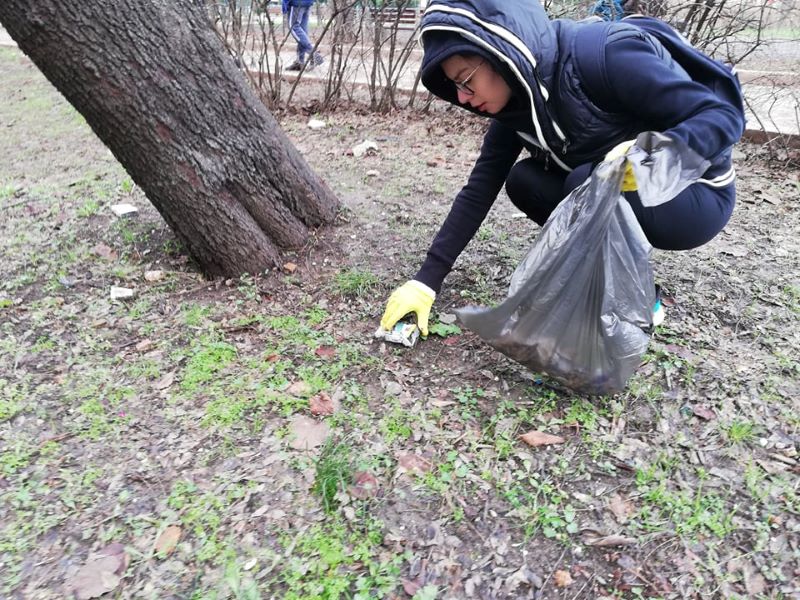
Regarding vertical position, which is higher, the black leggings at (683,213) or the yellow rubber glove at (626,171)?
the yellow rubber glove at (626,171)

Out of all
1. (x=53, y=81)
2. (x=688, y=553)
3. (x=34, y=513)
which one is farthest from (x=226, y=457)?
(x=53, y=81)

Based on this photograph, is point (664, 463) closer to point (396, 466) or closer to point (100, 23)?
point (396, 466)

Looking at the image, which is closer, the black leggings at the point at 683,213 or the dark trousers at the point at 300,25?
the black leggings at the point at 683,213

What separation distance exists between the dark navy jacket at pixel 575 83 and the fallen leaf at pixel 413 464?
1.07m

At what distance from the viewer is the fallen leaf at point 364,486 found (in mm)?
1580

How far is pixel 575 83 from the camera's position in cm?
165

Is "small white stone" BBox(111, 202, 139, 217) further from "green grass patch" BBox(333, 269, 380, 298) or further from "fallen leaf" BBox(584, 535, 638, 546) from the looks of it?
"fallen leaf" BBox(584, 535, 638, 546)

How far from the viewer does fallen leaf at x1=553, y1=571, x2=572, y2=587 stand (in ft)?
4.53

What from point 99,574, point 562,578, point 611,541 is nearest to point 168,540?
point 99,574

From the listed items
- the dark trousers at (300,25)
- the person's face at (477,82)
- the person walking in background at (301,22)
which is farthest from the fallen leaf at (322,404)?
the dark trousers at (300,25)

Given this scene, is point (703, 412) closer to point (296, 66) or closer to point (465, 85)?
point (465, 85)

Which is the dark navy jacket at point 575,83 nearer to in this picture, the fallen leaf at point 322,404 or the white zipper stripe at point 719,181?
the white zipper stripe at point 719,181

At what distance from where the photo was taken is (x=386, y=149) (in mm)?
4211

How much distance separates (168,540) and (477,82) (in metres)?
1.51
